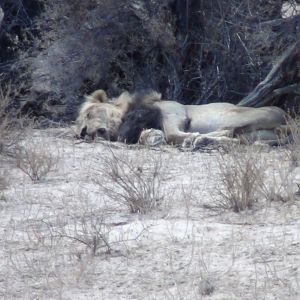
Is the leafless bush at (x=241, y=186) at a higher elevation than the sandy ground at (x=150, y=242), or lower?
higher

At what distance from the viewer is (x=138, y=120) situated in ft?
37.2

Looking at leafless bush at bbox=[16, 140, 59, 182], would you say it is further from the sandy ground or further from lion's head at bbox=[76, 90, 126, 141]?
lion's head at bbox=[76, 90, 126, 141]

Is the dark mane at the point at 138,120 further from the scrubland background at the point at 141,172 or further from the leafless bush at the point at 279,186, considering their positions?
the leafless bush at the point at 279,186

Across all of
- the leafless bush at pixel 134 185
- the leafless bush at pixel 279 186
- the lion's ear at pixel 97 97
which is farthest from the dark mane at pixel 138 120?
the leafless bush at pixel 279 186

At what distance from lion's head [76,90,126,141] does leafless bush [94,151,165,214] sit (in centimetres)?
226

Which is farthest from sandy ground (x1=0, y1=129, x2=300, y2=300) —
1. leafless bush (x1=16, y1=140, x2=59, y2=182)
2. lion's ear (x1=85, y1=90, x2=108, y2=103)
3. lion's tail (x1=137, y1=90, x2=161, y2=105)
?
lion's ear (x1=85, y1=90, x2=108, y2=103)

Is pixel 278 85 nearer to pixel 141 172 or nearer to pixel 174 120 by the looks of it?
pixel 174 120

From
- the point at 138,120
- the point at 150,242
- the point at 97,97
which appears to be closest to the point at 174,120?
the point at 138,120

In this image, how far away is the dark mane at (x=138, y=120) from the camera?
1125 centimetres

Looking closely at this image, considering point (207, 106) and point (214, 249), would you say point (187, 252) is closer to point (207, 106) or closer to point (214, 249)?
point (214, 249)

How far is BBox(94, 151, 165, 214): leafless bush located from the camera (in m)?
7.04

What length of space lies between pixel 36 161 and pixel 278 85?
4.07 m

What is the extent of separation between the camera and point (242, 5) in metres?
12.4

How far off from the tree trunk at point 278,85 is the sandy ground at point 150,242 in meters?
3.07
